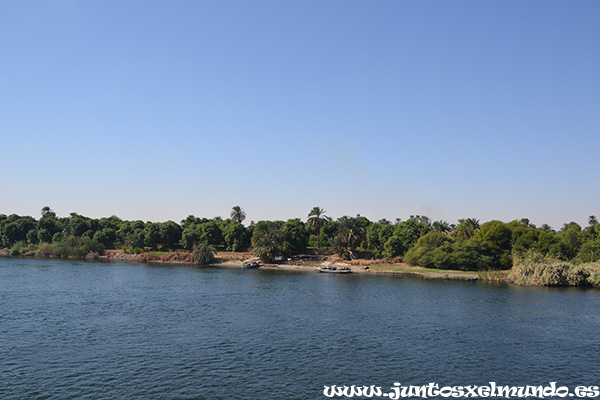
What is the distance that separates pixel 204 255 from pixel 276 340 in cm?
10510

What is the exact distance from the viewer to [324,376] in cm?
3619

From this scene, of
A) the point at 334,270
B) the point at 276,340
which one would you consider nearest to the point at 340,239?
the point at 334,270

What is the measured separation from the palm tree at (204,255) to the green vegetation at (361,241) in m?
0.78

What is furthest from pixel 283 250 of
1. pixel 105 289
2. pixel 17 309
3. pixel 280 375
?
pixel 280 375

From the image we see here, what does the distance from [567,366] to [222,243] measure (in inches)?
5525

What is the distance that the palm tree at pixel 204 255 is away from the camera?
147m

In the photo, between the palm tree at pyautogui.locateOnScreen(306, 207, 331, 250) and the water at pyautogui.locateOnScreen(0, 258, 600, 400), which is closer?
the water at pyautogui.locateOnScreen(0, 258, 600, 400)

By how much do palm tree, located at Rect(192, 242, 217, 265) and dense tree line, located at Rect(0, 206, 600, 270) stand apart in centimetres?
197

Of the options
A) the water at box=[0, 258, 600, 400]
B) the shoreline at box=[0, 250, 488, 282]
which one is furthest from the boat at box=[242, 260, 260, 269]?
the water at box=[0, 258, 600, 400]

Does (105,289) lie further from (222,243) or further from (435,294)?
(222,243)

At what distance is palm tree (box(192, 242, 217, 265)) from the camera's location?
14738 cm

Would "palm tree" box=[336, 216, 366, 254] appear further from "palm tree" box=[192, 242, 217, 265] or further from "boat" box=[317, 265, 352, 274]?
"palm tree" box=[192, 242, 217, 265]

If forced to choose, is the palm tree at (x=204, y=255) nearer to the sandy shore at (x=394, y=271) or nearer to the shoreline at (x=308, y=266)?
the shoreline at (x=308, y=266)

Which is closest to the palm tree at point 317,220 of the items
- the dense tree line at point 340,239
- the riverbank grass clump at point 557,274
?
the dense tree line at point 340,239
